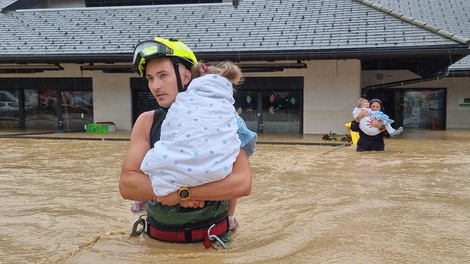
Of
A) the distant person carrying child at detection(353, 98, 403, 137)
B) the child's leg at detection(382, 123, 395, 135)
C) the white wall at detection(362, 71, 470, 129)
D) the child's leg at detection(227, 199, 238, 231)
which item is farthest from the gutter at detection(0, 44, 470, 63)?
the child's leg at detection(227, 199, 238, 231)

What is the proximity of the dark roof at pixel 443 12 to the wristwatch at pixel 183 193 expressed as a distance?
1727cm

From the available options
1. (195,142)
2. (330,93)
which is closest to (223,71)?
(195,142)

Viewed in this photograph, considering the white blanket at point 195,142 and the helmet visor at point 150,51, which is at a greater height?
the helmet visor at point 150,51

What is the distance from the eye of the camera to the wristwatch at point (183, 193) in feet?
7.81

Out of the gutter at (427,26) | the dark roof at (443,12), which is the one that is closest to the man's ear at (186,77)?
the gutter at (427,26)

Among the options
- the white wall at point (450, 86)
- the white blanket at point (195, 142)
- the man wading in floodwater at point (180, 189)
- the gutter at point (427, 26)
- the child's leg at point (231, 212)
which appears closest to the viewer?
the white blanket at point (195, 142)

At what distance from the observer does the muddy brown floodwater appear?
2787 millimetres

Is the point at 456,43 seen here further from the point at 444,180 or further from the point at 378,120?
the point at 444,180

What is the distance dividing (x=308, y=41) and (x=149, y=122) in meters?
11.8

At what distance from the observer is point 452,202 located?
425 cm

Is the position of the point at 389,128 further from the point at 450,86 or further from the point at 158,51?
the point at 450,86

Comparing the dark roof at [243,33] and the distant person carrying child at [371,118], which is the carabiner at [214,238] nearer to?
the distant person carrying child at [371,118]

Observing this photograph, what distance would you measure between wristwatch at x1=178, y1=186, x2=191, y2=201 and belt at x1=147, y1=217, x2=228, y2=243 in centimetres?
42

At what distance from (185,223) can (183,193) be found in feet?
1.26
